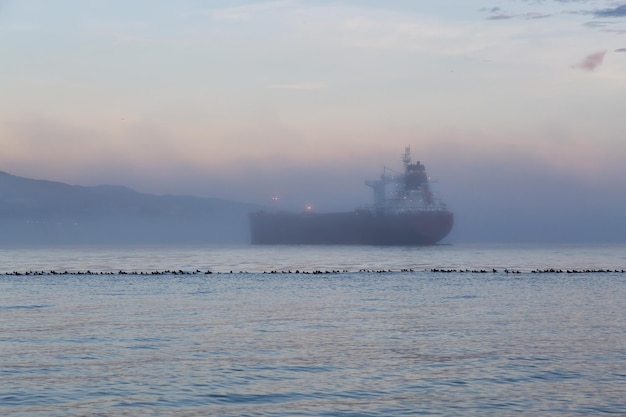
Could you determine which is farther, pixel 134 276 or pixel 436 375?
pixel 134 276

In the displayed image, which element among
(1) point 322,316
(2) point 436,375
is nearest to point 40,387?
(2) point 436,375

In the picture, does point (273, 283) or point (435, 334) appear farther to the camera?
point (273, 283)

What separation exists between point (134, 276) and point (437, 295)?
39.1 m

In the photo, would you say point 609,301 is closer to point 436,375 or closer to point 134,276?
point 436,375

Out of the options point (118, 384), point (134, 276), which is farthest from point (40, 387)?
point (134, 276)

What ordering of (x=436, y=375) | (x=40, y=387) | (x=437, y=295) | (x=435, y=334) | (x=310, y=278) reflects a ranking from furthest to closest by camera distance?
(x=310, y=278) < (x=437, y=295) < (x=435, y=334) < (x=436, y=375) < (x=40, y=387)

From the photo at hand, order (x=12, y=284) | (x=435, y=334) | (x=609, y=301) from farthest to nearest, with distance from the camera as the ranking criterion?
(x=12, y=284) → (x=609, y=301) → (x=435, y=334)

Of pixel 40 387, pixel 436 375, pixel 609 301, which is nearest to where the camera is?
pixel 40 387

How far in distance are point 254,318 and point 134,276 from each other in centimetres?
4791

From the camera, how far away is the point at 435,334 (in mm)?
36031

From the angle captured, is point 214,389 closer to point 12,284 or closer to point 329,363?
point 329,363

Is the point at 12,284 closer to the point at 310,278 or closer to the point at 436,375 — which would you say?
the point at 310,278

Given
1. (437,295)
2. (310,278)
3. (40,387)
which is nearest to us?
(40,387)

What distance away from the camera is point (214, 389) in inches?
933
